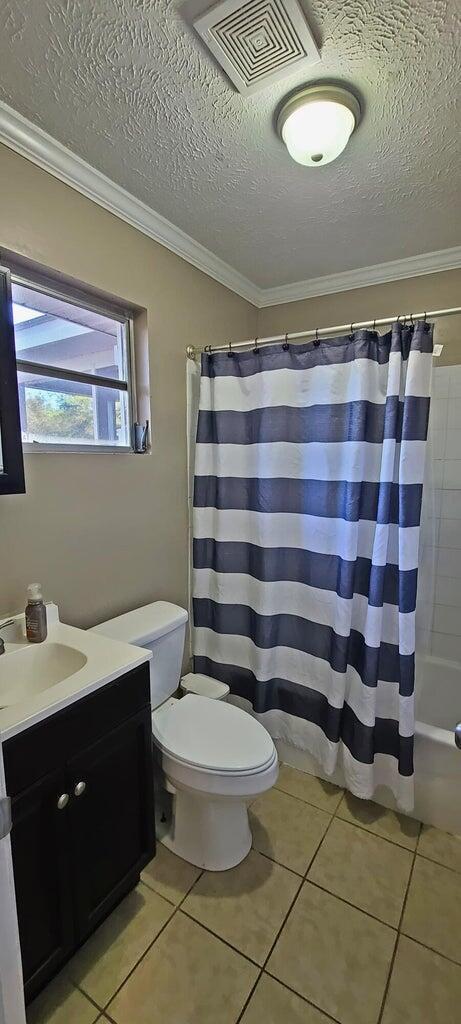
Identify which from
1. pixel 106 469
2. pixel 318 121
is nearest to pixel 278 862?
pixel 106 469

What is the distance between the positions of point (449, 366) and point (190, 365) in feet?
4.04

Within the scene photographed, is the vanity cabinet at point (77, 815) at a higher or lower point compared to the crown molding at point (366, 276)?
lower

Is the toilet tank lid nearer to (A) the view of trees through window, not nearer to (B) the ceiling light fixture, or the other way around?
(A) the view of trees through window

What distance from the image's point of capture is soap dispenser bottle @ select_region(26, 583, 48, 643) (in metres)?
1.26

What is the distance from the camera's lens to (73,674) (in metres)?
1.14

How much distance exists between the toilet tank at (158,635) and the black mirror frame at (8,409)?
61cm

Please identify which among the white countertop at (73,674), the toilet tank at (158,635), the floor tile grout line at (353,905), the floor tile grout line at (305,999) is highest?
the white countertop at (73,674)

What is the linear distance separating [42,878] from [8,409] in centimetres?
117

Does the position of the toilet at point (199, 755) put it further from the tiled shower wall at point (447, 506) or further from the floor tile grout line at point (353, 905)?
the tiled shower wall at point (447, 506)

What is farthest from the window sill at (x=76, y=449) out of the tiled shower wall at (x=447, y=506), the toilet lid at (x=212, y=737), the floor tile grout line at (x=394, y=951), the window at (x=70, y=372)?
the floor tile grout line at (x=394, y=951)

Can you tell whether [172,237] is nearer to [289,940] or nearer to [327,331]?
[327,331]

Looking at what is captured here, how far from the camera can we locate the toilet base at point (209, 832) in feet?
4.74

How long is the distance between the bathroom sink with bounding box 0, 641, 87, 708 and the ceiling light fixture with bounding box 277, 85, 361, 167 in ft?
5.18

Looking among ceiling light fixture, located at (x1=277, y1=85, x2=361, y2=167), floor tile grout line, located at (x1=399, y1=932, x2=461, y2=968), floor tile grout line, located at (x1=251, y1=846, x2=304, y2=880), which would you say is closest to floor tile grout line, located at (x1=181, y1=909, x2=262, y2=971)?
floor tile grout line, located at (x1=251, y1=846, x2=304, y2=880)
